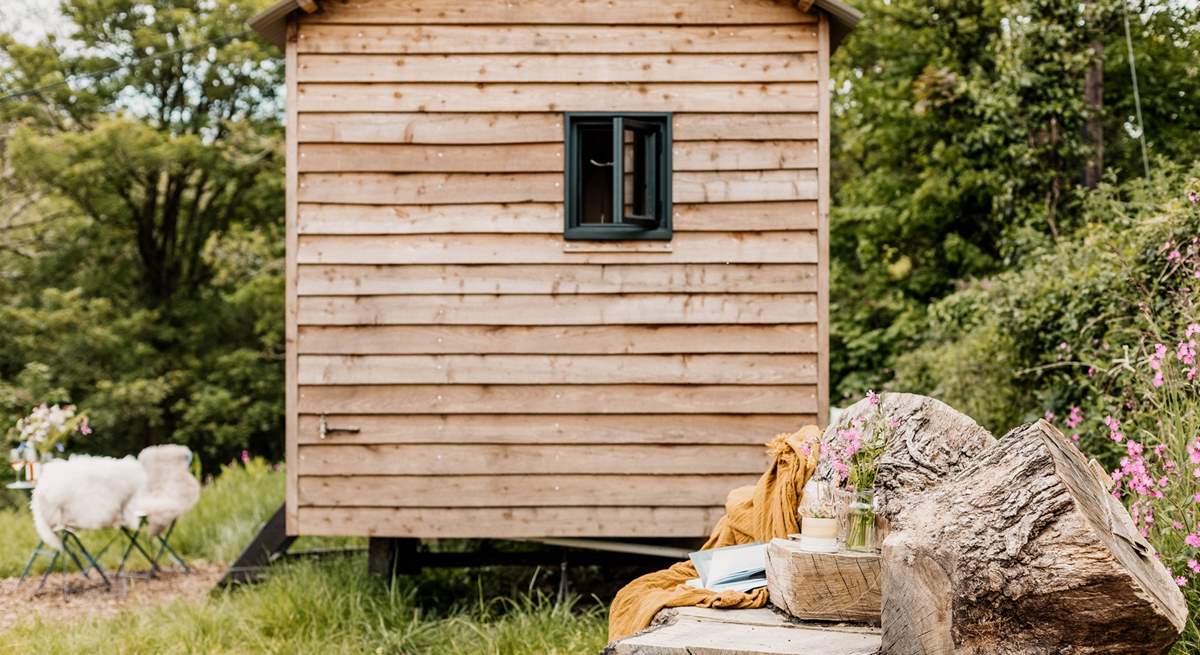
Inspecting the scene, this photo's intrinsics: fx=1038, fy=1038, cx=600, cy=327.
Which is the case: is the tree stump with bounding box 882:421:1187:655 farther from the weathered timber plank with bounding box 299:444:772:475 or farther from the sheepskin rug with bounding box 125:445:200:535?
the sheepskin rug with bounding box 125:445:200:535

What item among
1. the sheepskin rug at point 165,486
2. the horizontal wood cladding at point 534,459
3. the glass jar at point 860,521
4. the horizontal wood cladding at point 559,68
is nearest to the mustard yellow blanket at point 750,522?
the glass jar at point 860,521

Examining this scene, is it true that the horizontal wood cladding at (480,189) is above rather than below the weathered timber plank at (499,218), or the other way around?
above

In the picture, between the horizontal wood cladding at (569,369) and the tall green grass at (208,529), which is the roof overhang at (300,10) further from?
the tall green grass at (208,529)

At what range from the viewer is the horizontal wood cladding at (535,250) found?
6184 millimetres

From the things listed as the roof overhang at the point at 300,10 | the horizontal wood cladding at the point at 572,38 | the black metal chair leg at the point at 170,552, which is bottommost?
the black metal chair leg at the point at 170,552

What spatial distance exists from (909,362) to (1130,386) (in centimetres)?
525

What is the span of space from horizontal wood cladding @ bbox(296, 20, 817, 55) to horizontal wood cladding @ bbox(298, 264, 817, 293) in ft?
4.28

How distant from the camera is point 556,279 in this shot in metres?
6.20

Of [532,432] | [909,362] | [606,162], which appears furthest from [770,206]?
[909,362]

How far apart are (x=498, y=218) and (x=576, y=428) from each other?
134 centimetres

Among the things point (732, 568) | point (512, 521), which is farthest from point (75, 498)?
point (732, 568)

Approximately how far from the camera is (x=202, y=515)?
30.0ft

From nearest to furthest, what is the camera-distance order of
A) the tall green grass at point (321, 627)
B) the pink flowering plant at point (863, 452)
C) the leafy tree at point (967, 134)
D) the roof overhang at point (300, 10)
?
the pink flowering plant at point (863, 452), the tall green grass at point (321, 627), the roof overhang at point (300, 10), the leafy tree at point (967, 134)

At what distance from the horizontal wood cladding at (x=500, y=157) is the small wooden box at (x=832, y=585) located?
3.17m
